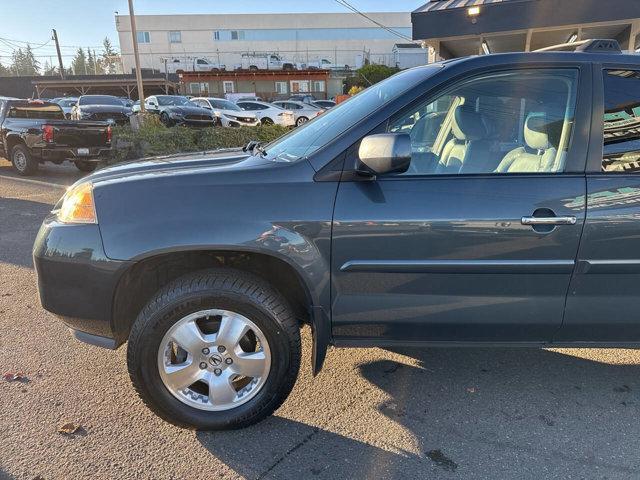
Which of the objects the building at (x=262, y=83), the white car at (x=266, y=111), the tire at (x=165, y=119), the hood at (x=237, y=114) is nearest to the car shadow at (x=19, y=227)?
the tire at (x=165, y=119)

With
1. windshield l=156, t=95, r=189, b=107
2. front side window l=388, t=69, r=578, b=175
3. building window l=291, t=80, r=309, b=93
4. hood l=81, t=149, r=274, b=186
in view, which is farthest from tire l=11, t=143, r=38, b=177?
building window l=291, t=80, r=309, b=93

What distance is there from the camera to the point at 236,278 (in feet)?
8.10

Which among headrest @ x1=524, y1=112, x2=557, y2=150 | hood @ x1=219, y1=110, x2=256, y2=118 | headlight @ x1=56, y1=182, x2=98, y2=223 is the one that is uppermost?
headrest @ x1=524, y1=112, x2=557, y2=150

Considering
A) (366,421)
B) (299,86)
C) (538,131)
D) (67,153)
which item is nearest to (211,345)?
(366,421)

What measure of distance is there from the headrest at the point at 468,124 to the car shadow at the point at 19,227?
448 centimetres

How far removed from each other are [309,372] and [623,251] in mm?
1884

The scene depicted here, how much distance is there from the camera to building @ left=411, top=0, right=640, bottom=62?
755 centimetres

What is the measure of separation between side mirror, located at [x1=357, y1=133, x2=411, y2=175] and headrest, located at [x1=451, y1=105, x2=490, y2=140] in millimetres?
664

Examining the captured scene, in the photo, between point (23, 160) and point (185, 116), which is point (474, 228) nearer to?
point (23, 160)

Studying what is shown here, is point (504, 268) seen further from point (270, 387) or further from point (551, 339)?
point (270, 387)

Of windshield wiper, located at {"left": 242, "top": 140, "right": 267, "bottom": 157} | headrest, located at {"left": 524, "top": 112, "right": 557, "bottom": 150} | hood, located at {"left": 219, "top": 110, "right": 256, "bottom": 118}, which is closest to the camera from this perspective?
headrest, located at {"left": 524, "top": 112, "right": 557, "bottom": 150}

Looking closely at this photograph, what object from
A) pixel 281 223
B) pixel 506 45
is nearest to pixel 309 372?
pixel 281 223

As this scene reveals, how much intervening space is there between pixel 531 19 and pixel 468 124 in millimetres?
6607

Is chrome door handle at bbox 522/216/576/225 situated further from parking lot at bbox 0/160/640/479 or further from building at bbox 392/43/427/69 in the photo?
building at bbox 392/43/427/69
